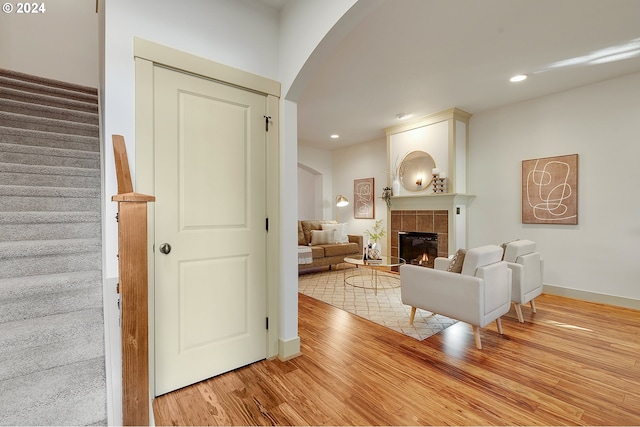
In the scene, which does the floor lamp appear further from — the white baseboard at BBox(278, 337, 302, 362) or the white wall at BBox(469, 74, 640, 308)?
the white baseboard at BBox(278, 337, 302, 362)

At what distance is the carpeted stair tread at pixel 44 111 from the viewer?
2.66m

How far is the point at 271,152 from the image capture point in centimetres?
228

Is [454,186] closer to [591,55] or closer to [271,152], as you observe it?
[591,55]

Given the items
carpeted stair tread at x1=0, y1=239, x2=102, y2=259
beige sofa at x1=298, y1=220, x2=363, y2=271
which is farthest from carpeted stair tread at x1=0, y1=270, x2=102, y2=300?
beige sofa at x1=298, y1=220, x2=363, y2=271

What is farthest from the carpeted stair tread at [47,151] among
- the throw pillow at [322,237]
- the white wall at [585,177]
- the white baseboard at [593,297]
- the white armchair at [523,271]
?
the white baseboard at [593,297]

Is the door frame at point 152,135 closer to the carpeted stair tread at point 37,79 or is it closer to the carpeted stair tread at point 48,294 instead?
the carpeted stair tread at point 48,294

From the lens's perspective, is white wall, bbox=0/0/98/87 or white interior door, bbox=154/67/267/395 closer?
white interior door, bbox=154/67/267/395

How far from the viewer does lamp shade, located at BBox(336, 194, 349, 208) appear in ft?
22.9

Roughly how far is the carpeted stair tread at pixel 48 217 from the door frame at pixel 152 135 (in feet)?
2.21

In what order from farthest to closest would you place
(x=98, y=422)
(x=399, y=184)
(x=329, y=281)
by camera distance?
(x=399, y=184), (x=329, y=281), (x=98, y=422)

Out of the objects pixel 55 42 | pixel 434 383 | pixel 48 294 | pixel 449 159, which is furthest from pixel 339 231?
pixel 55 42

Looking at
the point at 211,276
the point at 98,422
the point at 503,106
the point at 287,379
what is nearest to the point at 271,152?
the point at 211,276

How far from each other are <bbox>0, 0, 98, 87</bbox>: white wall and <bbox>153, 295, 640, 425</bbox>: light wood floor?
15.6ft

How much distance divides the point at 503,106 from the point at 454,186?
55.9 inches
